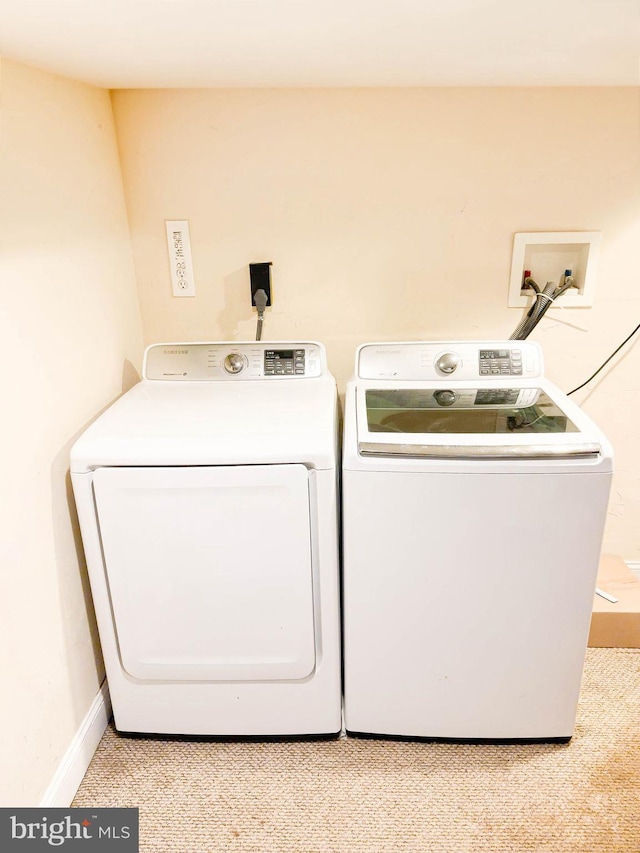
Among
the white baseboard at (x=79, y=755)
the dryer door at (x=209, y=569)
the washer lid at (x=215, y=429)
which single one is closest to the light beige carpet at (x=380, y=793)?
the white baseboard at (x=79, y=755)

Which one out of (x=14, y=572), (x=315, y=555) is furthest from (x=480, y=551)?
(x=14, y=572)

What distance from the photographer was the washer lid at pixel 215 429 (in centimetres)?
131

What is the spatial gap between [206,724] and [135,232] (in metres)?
1.44

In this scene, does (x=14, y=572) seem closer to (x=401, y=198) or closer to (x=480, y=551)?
(x=480, y=551)

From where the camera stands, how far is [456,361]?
1706 mm

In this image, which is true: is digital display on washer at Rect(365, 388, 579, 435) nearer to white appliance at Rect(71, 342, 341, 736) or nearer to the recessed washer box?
white appliance at Rect(71, 342, 341, 736)

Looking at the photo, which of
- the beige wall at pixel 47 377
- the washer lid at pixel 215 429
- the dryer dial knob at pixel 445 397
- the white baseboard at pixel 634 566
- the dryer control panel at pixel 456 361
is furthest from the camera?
the white baseboard at pixel 634 566

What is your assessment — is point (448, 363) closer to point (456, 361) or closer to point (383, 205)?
point (456, 361)

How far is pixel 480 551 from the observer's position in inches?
53.1

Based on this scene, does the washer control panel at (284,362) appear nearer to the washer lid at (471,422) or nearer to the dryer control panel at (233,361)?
the dryer control panel at (233,361)

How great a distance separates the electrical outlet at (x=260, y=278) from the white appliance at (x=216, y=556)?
13.2 inches

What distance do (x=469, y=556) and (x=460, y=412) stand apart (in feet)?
1.22

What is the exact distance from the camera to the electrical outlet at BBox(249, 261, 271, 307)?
1794mm

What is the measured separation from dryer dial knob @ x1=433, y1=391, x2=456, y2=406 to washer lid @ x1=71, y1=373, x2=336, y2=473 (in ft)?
0.94
